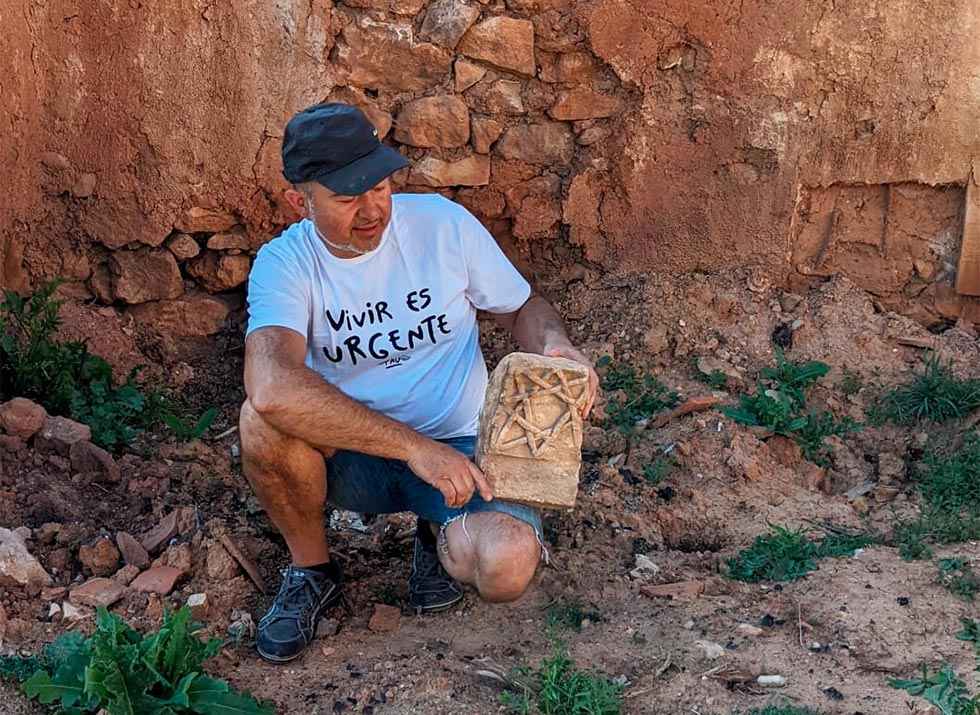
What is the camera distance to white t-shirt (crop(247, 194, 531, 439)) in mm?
3771

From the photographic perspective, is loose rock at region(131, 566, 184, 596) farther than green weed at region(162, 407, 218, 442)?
No

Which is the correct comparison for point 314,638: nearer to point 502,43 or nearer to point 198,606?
point 198,606

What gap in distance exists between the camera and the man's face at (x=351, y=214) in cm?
364

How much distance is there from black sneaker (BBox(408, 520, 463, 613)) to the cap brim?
3.73 ft

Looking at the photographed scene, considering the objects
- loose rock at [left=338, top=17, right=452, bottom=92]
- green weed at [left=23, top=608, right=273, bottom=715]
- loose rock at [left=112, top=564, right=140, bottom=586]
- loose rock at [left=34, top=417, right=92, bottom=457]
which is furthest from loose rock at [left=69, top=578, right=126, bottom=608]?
loose rock at [left=338, top=17, right=452, bottom=92]

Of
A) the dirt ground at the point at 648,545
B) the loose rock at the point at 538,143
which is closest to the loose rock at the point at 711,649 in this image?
the dirt ground at the point at 648,545

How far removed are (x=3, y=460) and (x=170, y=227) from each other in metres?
1.27

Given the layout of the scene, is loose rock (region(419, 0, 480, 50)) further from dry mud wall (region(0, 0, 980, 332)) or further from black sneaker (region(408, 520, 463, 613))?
black sneaker (region(408, 520, 463, 613))

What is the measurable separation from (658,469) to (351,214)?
169 centimetres

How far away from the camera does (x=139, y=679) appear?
10.5 feet

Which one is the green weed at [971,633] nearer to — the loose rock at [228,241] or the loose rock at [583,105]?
the loose rock at [583,105]

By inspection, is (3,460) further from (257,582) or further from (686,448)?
(686,448)

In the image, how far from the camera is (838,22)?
5.12 meters

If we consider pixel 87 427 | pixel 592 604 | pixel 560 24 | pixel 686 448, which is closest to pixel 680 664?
pixel 592 604
